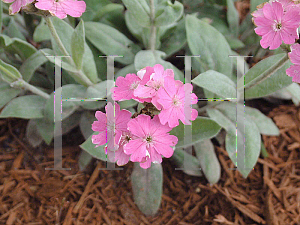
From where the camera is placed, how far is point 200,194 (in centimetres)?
135

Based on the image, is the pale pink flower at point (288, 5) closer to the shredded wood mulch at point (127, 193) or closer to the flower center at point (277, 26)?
the flower center at point (277, 26)

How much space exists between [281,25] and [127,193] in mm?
901

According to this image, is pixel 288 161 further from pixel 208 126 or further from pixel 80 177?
pixel 80 177

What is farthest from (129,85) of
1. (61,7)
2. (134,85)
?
(61,7)

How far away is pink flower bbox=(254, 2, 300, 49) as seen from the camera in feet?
2.81

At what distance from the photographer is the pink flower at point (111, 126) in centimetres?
83

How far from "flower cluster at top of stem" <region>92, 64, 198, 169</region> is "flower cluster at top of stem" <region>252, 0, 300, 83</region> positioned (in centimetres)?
30

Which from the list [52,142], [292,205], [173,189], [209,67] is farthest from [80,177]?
[292,205]

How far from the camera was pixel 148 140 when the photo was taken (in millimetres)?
803

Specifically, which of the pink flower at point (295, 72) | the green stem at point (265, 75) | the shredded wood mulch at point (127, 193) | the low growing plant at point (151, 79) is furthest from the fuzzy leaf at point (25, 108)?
the pink flower at point (295, 72)

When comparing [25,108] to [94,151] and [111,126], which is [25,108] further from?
[111,126]

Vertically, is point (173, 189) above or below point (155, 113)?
below

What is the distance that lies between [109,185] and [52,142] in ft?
1.25

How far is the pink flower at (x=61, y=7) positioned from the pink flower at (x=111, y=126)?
0.30m
